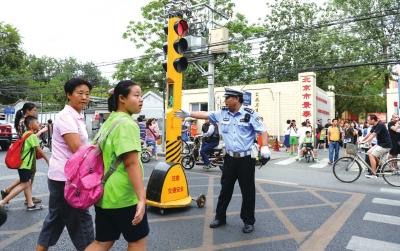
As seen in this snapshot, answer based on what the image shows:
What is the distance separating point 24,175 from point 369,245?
4795 mm

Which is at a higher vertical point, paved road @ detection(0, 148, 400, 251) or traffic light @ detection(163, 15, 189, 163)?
traffic light @ detection(163, 15, 189, 163)

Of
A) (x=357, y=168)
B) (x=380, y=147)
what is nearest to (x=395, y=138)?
(x=380, y=147)

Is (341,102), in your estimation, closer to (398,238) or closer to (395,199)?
(395,199)

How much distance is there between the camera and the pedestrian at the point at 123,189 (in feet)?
8.28

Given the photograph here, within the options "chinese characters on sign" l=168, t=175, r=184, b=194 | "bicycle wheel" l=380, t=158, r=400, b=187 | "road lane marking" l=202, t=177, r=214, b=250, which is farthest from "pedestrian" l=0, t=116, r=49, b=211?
"bicycle wheel" l=380, t=158, r=400, b=187

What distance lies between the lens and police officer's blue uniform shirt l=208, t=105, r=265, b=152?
202 inches

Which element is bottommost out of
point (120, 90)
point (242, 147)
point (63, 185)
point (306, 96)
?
point (63, 185)

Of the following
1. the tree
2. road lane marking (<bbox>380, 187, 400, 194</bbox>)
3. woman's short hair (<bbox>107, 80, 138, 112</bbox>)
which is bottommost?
road lane marking (<bbox>380, 187, 400, 194</bbox>)

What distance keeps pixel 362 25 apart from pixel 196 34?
2094 cm

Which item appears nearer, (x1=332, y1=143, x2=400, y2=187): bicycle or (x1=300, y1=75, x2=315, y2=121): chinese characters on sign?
(x1=332, y1=143, x2=400, y2=187): bicycle

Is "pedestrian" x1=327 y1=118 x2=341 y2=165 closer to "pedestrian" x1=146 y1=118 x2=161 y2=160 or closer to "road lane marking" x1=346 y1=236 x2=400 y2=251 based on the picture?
"pedestrian" x1=146 y1=118 x2=161 y2=160

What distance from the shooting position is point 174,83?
6770mm

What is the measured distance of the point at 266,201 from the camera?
7.26 m

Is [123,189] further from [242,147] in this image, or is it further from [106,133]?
[242,147]
